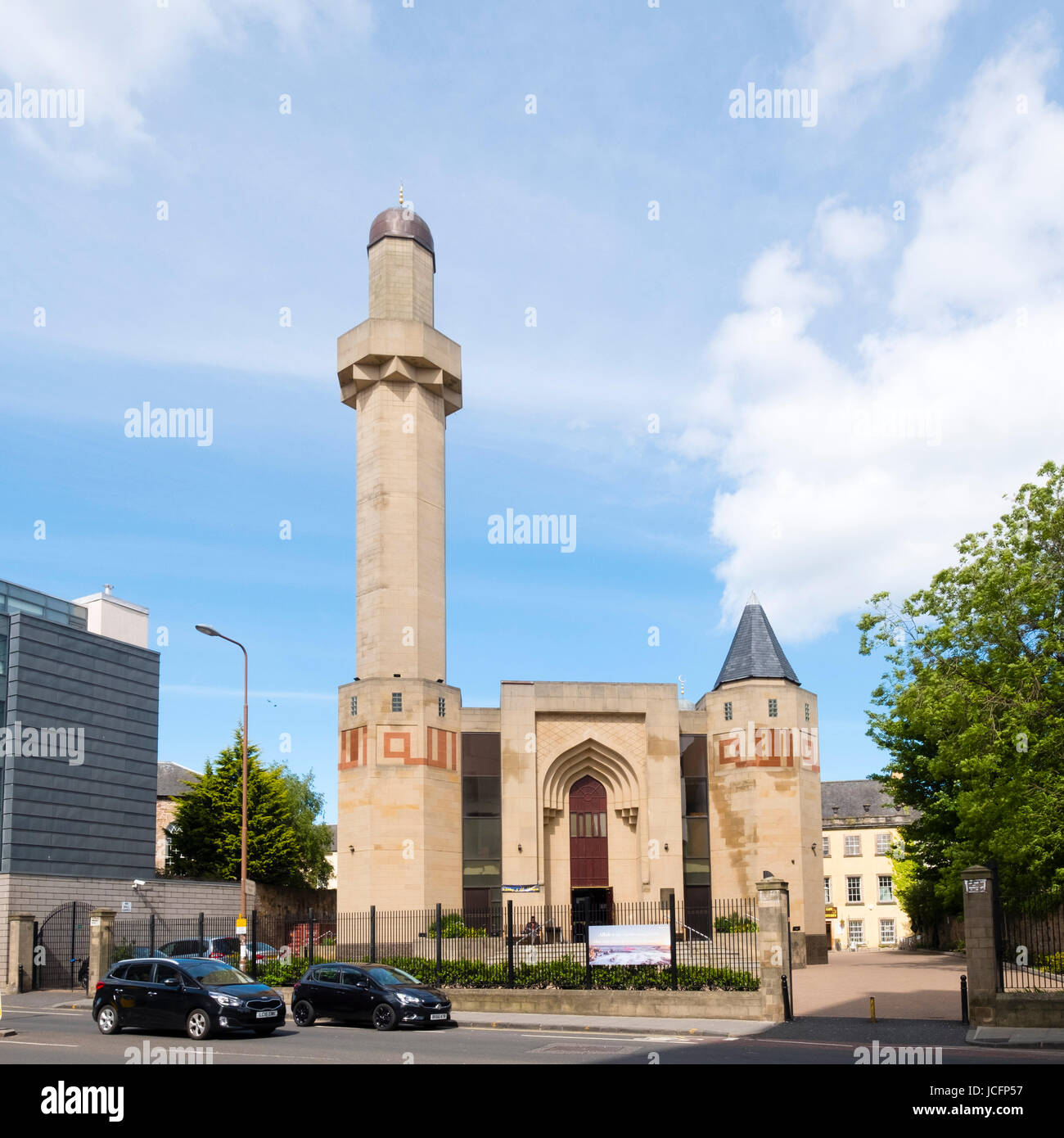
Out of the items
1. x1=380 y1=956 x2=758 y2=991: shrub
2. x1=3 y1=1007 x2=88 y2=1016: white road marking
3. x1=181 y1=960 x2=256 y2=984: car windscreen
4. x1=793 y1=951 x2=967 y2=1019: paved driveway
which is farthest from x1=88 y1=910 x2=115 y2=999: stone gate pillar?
x1=793 y1=951 x2=967 y2=1019: paved driveway

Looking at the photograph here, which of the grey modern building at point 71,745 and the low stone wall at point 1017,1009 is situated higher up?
the grey modern building at point 71,745

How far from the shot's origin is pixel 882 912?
288 ft

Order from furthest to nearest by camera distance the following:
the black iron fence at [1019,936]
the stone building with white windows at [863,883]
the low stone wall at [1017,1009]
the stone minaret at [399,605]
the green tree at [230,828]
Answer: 1. the stone building with white windows at [863,883]
2. the green tree at [230,828]
3. the stone minaret at [399,605]
4. the black iron fence at [1019,936]
5. the low stone wall at [1017,1009]

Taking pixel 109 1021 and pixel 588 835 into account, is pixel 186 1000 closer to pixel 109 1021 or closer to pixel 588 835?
pixel 109 1021

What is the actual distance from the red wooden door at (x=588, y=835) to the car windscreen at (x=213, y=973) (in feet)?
96.5

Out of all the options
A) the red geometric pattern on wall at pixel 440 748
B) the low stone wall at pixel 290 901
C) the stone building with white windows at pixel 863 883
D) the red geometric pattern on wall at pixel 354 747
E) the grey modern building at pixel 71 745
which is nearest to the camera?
the grey modern building at pixel 71 745

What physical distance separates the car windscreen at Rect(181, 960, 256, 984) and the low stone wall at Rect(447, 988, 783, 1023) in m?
7.53

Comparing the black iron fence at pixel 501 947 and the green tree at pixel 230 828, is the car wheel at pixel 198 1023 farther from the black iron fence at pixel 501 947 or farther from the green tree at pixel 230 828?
the green tree at pixel 230 828

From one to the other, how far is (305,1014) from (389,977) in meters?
2.13

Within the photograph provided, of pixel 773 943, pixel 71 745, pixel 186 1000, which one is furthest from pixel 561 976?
pixel 71 745

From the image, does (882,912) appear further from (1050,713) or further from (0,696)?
(0,696)

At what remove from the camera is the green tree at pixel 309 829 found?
71.7m

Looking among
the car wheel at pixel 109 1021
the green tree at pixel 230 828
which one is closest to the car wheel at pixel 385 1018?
the car wheel at pixel 109 1021
